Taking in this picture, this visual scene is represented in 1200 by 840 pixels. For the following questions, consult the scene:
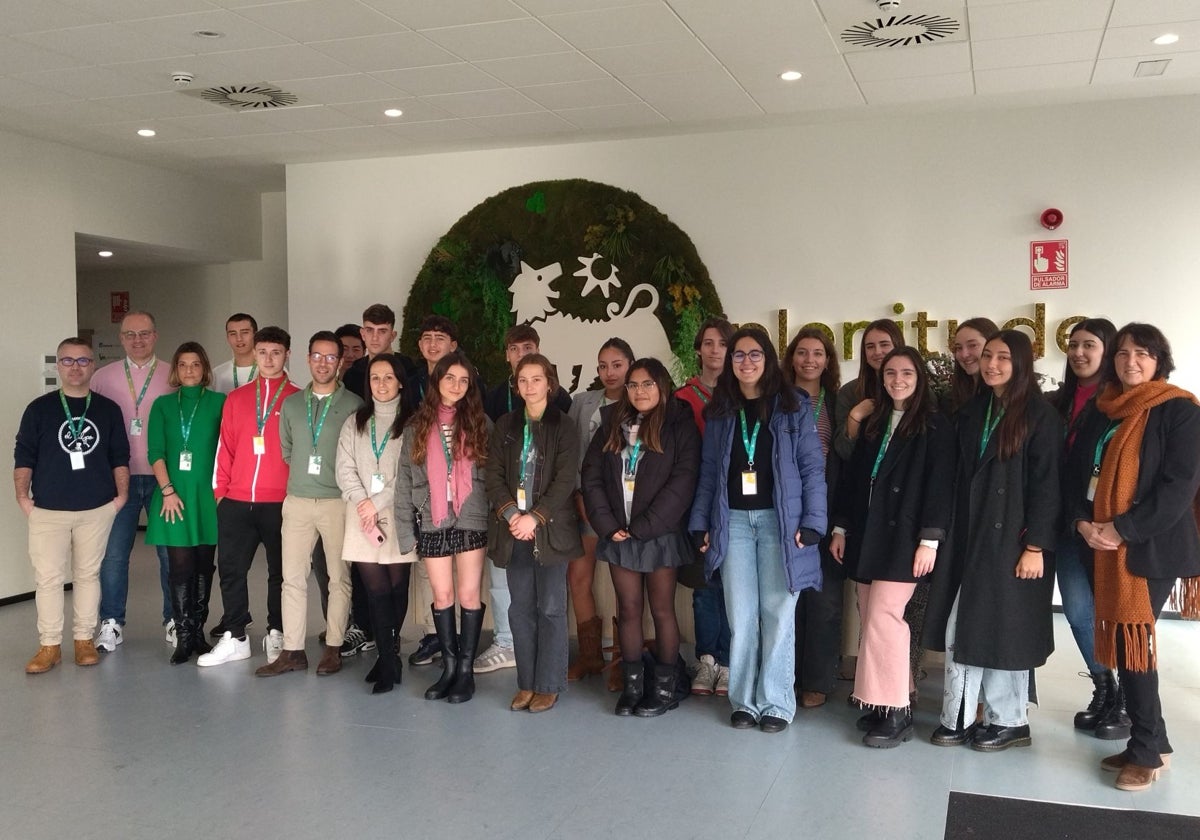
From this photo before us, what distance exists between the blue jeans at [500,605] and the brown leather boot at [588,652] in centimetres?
40

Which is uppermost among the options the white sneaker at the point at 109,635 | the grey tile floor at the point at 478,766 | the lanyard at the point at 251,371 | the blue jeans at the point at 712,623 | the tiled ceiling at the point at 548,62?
the tiled ceiling at the point at 548,62

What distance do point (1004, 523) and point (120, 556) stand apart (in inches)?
175

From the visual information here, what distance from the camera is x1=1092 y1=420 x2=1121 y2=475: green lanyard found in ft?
11.7

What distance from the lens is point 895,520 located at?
380 centimetres

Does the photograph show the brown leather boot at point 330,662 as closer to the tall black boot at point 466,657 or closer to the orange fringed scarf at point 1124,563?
the tall black boot at point 466,657

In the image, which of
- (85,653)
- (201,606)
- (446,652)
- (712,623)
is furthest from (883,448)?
(85,653)

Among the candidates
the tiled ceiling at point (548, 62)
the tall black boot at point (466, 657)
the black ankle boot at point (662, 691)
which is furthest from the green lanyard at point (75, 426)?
the black ankle boot at point (662, 691)

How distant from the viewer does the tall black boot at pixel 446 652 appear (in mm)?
4496

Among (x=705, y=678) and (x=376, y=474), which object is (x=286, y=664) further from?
(x=705, y=678)

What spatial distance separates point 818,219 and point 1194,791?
4.32m

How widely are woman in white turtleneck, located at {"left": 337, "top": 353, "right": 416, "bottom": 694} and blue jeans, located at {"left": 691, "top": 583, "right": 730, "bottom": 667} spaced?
129cm

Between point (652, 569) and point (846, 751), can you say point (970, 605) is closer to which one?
point (846, 751)

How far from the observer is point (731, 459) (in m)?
4.07

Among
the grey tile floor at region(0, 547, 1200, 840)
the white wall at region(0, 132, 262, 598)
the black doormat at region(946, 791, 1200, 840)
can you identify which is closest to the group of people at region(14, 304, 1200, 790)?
the grey tile floor at region(0, 547, 1200, 840)
